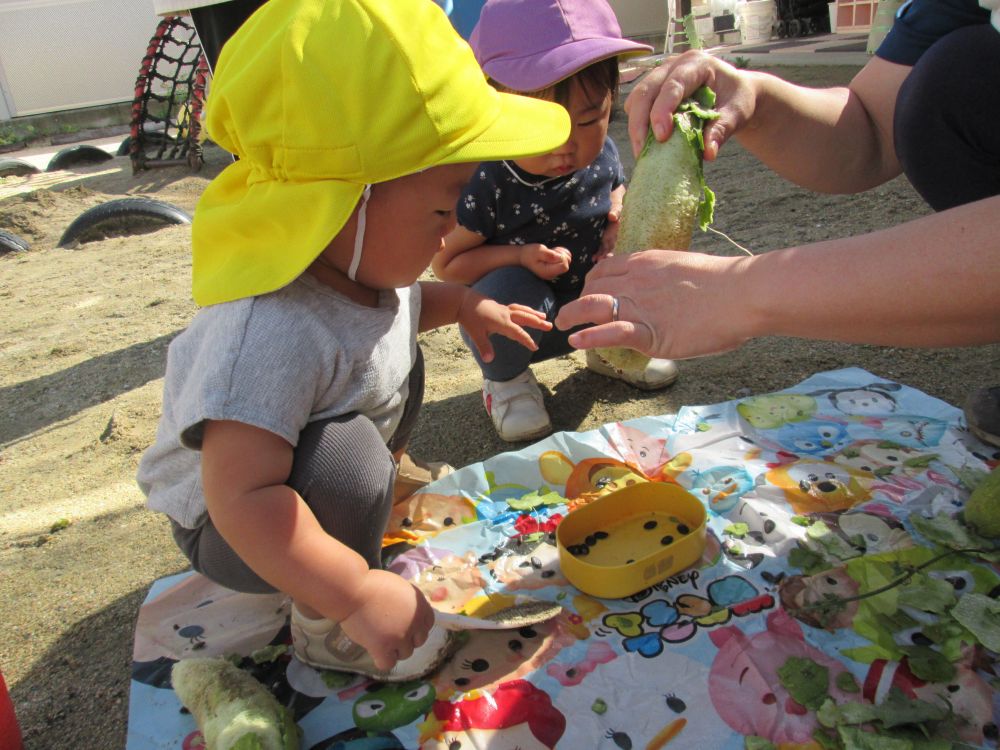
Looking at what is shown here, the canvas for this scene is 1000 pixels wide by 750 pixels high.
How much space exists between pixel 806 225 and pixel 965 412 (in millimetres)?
1785

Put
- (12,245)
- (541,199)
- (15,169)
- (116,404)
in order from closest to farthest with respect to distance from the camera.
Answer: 1. (541,199)
2. (116,404)
3. (12,245)
4. (15,169)

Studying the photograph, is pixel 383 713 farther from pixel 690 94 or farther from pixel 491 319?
pixel 690 94

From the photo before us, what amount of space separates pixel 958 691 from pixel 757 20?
13541 millimetres

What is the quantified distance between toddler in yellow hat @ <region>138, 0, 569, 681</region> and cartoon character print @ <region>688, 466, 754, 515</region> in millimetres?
745

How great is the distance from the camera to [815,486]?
192 centimetres

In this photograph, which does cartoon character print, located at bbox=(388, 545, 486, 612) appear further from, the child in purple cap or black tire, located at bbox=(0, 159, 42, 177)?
black tire, located at bbox=(0, 159, 42, 177)

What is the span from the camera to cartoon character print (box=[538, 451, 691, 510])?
2062 mm

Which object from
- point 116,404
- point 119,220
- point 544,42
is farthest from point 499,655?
point 119,220

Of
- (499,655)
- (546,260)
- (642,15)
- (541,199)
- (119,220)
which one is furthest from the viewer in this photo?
(642,15)

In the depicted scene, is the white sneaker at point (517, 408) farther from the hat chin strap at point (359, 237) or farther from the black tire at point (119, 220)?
the black tire at point (119, 220)

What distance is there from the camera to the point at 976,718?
130 centimetres

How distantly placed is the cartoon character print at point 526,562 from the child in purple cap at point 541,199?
0.58 metres

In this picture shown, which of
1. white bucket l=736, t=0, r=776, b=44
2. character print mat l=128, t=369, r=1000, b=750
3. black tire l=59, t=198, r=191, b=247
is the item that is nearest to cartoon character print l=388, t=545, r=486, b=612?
character print mat l=128, t=369, r=1000, b=750

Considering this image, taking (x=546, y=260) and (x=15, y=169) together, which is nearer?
(x=546, y=260)
